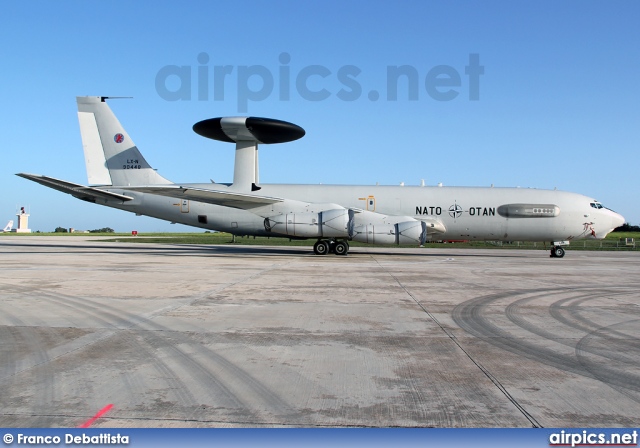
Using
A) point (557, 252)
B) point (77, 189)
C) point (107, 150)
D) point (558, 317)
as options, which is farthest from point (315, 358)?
point (107, 150)

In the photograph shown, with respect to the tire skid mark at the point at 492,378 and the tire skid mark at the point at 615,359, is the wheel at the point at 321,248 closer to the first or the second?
the tire skid mark at the point at 492,378

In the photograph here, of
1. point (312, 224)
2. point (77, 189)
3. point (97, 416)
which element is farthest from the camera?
point (77, 189)

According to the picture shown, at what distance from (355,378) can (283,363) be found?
0.88 metres

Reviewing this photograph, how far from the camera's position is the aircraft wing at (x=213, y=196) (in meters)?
23.0

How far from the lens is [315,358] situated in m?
5.33

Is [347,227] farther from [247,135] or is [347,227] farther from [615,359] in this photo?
[615,359]

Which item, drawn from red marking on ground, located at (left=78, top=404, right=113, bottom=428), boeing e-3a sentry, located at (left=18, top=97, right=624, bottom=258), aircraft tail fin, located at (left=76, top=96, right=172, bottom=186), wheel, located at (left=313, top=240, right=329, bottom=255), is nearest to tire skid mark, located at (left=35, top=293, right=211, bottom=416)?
red marking on ground, located at (left=78, top=404, right=113, bottom=428)

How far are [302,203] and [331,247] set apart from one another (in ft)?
9.35

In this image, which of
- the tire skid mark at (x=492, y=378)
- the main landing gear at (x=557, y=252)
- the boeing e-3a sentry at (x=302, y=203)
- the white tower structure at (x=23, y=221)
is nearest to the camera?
the tire skid mark at (x=492, y=378)

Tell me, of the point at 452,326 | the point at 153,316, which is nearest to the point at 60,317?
the point at 153,316

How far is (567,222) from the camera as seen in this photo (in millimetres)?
25953

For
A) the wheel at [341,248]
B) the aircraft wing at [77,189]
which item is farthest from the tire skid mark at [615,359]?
the aircraft wing at [77,189]

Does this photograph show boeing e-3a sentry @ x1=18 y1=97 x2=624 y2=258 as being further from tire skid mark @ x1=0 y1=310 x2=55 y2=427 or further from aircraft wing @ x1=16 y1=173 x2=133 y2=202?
tire skid mark @ x1=0 y1=310 x2=55 y2=427

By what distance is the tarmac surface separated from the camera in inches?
147
